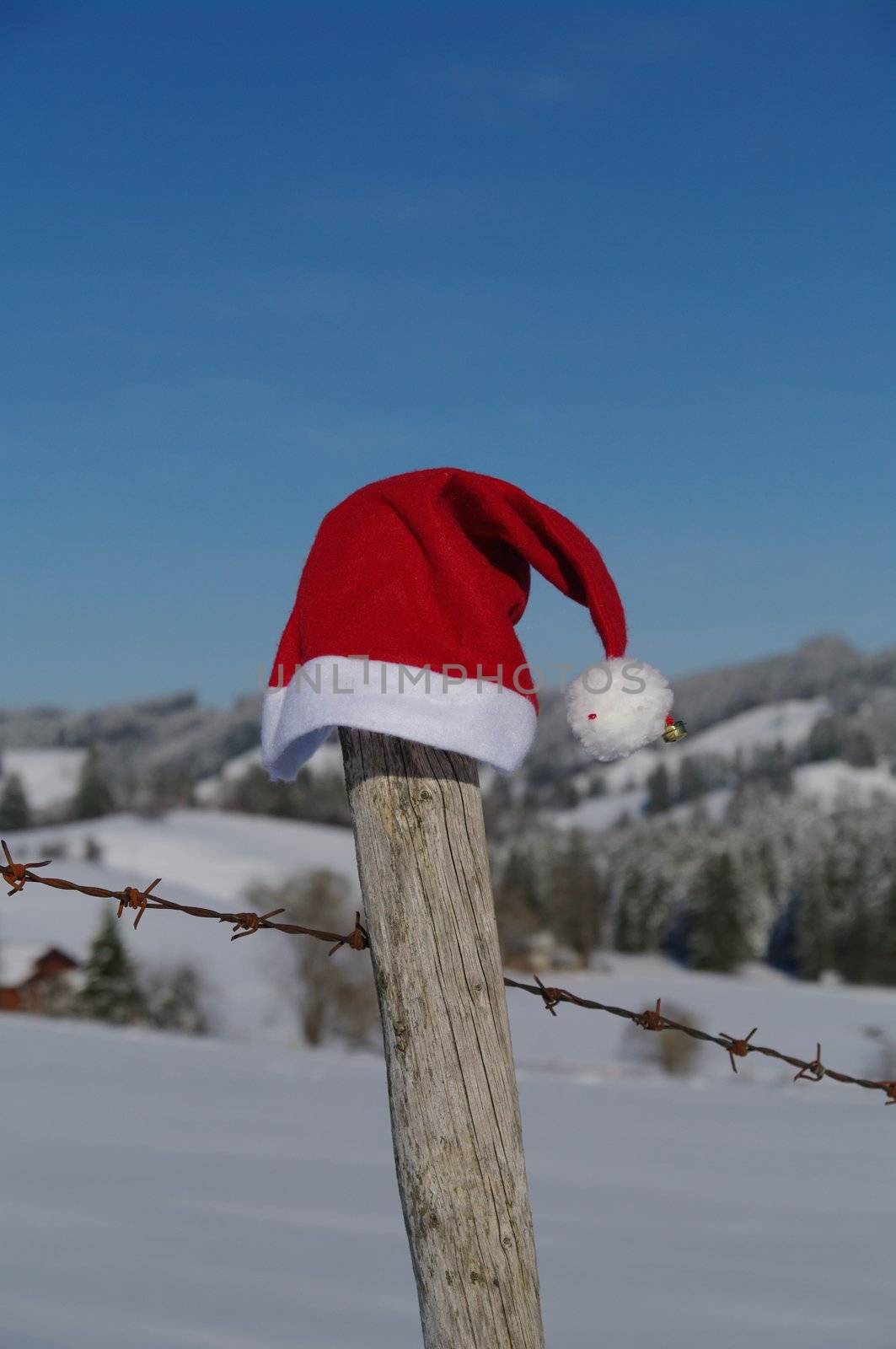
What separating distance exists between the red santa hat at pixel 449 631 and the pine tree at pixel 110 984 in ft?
150

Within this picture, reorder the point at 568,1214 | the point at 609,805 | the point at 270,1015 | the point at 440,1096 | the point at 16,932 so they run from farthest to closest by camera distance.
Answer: the point at 609,805
the point at 16,932
the point at 270,1015
the point at 568,1214
the point at 440,1096

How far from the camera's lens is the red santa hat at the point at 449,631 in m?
1.96

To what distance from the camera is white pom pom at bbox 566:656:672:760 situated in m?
2.02

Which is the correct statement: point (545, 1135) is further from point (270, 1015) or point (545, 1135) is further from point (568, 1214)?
point (270, 1015)

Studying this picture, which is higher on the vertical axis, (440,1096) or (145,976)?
(440,1096)

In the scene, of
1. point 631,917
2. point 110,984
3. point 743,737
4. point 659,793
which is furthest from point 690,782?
point 110,984

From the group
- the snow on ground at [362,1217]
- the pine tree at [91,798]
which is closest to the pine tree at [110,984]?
the snow on ground at [362,1217]

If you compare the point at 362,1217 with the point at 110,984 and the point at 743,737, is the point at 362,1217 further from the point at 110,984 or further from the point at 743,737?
the point at 743,737

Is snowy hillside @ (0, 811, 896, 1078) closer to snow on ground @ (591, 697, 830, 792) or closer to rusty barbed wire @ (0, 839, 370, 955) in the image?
rusty barbed wire @ (0, 839, 370, 955)

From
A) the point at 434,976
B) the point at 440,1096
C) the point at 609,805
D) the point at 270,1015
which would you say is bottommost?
the point at 270,1015

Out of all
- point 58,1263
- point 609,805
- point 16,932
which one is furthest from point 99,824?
point 58,1263

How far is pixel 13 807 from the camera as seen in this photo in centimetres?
9556

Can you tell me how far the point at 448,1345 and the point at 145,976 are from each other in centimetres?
5120

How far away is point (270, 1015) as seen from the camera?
49531 mm
